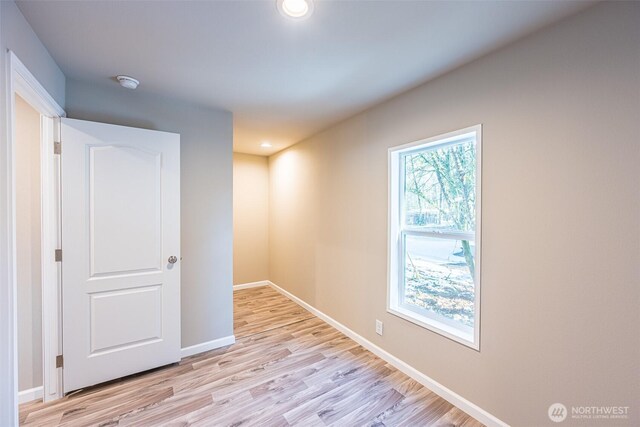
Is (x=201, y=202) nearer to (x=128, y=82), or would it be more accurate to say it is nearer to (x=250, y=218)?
(x=128, y=82)

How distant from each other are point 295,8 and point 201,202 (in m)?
1.90

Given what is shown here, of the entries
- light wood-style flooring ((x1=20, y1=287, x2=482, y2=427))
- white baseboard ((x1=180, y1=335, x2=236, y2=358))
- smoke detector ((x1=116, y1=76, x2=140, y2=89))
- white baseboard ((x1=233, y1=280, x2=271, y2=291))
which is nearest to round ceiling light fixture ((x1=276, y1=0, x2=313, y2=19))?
smoke detector ((x1=116, y1=76, x2=140, y2=89))

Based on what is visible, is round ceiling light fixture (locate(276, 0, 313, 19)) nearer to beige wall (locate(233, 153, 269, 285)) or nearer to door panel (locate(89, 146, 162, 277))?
door panel (locate(89, 146, 162, 277))

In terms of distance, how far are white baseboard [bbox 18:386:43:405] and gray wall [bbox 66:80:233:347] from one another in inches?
37.4

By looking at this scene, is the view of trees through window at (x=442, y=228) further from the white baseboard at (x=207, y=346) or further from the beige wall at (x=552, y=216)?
the white baseboard at (x=207, y=346)

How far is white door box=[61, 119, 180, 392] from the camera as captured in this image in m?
1.94

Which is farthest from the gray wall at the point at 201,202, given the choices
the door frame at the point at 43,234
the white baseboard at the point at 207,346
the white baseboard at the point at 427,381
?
the white baseboard at the point at 427,381

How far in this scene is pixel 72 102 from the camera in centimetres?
205

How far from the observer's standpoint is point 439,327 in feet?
6.59

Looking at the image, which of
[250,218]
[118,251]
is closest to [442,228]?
[118,251]

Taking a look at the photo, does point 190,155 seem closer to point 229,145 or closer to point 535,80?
point 229,145

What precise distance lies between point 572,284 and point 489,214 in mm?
542

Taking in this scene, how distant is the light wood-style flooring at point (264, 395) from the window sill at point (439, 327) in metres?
0.47

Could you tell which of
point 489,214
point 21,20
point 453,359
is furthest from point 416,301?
point 21,20
